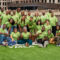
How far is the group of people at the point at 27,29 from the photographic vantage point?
→ 11456mm

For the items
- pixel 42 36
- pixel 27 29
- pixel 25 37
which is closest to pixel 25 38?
pixel 25 37

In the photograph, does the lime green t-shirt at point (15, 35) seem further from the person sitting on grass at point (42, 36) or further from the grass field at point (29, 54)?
the grass field at point (29, 54)

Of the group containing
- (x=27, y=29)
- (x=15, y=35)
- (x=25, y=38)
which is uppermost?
(x=27, y=29)

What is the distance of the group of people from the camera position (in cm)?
1146

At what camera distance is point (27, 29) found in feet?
40.3

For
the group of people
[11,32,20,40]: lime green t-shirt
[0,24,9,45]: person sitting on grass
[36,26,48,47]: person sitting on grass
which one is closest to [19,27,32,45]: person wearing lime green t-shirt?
the group of people

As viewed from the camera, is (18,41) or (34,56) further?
(18,41)

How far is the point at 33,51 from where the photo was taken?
7.98 metres

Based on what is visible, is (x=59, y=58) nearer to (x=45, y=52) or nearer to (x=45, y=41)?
(x=45, y=52)

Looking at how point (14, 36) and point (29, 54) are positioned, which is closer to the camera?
point (29, 54)

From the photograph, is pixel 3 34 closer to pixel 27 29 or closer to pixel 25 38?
pixel 25 38

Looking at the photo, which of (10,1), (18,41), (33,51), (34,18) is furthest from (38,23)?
(10,1)

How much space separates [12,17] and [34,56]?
5.17 meters

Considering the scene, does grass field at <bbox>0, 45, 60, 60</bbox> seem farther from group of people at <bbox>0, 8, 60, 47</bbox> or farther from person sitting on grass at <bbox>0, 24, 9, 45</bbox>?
person sitting on grass at <bbox>0, 24, 9, 45</bbox>
